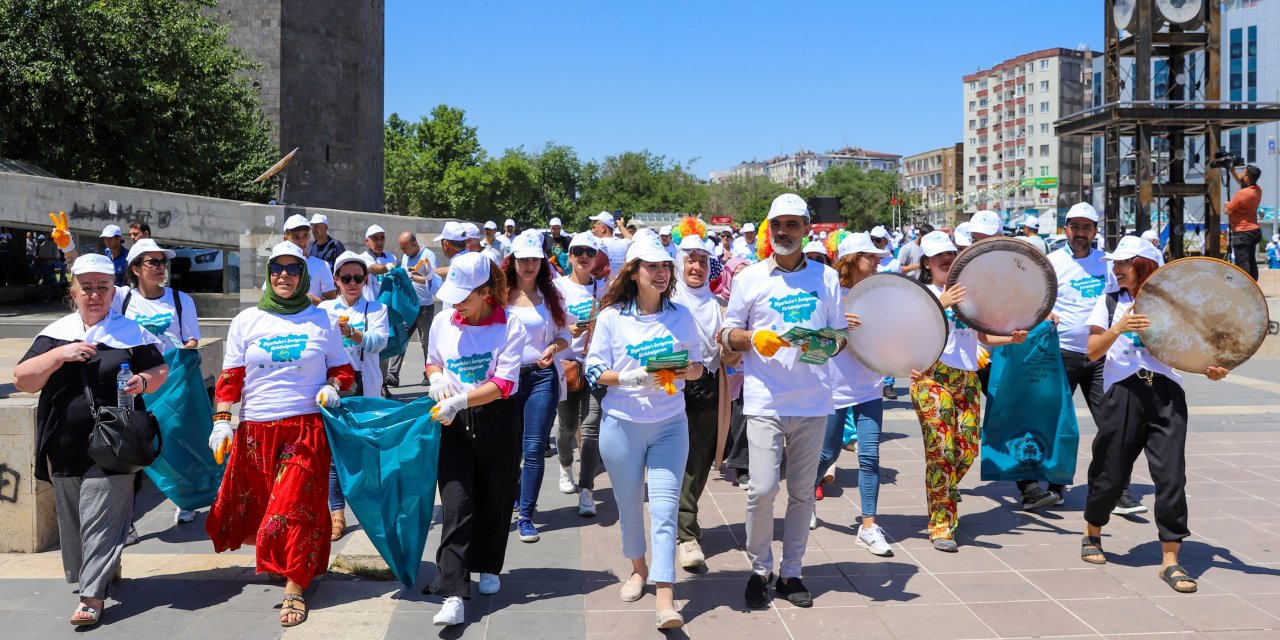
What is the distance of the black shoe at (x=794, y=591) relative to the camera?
4.83m

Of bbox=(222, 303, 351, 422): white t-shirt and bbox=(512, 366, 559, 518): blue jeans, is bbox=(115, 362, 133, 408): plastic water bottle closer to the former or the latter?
bbox=(222, 303, 351, 422): white t-shirt

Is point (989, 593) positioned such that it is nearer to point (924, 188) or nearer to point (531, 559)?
point (531, 559)

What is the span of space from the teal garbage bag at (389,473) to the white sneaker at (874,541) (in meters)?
2.48

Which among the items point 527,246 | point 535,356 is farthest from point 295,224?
point 535,356

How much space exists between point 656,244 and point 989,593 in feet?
7.79

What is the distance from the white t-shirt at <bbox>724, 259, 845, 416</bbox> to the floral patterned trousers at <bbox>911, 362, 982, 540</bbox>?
1266 millimetres

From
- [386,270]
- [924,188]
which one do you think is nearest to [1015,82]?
[924,188]

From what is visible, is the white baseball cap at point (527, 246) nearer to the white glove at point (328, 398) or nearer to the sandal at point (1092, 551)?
the white glove at point (328, 398)

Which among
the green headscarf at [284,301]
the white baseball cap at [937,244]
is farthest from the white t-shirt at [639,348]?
the white baseball cap at [937,244]

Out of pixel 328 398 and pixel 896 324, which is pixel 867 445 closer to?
pixel 896 324

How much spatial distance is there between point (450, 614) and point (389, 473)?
2.45 ft

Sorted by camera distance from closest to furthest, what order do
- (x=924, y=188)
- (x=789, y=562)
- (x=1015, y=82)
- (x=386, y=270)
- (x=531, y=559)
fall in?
(x=789, y=562)
(x=531, y=559)
(x=386, y=270)
(x=1015, y=82)
(x=924, y=188)

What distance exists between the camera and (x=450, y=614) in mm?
4496

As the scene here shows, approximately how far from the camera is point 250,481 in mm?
4863
